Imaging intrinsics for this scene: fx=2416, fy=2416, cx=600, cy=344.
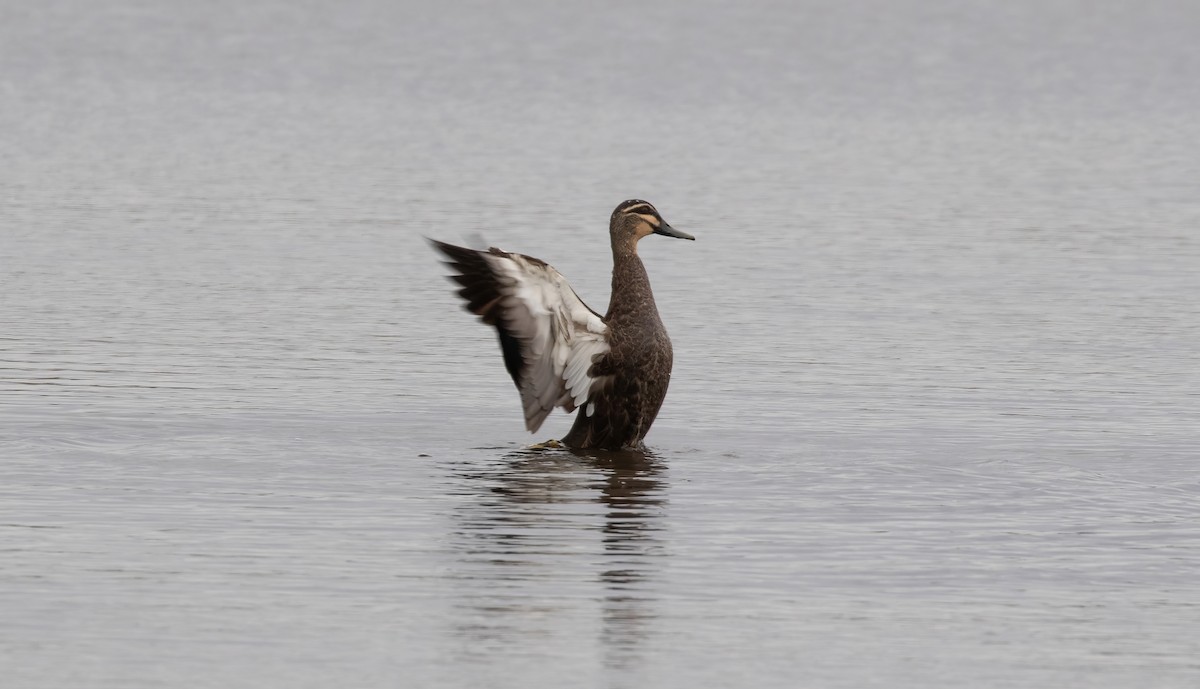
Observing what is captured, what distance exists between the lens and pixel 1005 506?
34.1 ft

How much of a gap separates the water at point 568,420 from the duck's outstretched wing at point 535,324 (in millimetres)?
365

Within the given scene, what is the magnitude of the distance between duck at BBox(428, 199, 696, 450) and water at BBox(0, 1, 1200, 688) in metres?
0.29

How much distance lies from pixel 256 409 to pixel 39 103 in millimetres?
24909

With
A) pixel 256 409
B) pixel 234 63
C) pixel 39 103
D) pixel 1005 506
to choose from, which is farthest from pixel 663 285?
pixel 234 63

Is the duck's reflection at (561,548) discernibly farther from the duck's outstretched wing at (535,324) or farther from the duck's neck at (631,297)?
the duck's neck at (631,297)

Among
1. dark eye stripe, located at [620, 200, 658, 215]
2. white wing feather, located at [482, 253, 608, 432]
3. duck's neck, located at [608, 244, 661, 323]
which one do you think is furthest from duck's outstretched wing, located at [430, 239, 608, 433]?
dark eye stripe, located at [620, 200, 658, 215]

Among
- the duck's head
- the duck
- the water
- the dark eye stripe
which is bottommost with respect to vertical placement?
the water

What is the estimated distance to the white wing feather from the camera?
37.3 feet

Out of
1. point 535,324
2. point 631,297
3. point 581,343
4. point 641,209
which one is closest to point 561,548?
point 535,324

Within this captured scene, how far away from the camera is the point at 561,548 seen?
920 centimetres

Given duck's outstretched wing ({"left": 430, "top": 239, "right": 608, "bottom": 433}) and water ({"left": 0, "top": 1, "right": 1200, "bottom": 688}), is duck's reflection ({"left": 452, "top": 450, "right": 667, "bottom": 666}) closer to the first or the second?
water ({"left": 0, "top": 1, "right": 1200, "bottom": 688})

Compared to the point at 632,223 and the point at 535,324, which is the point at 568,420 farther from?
the point at 535,324

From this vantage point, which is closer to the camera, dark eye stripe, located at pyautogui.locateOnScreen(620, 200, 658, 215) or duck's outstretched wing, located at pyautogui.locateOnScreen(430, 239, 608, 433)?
duck's outstretched wing, located at pyautogui.locateOnScreen(430, 239, 608, 433)

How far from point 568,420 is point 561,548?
4591 millimetres
